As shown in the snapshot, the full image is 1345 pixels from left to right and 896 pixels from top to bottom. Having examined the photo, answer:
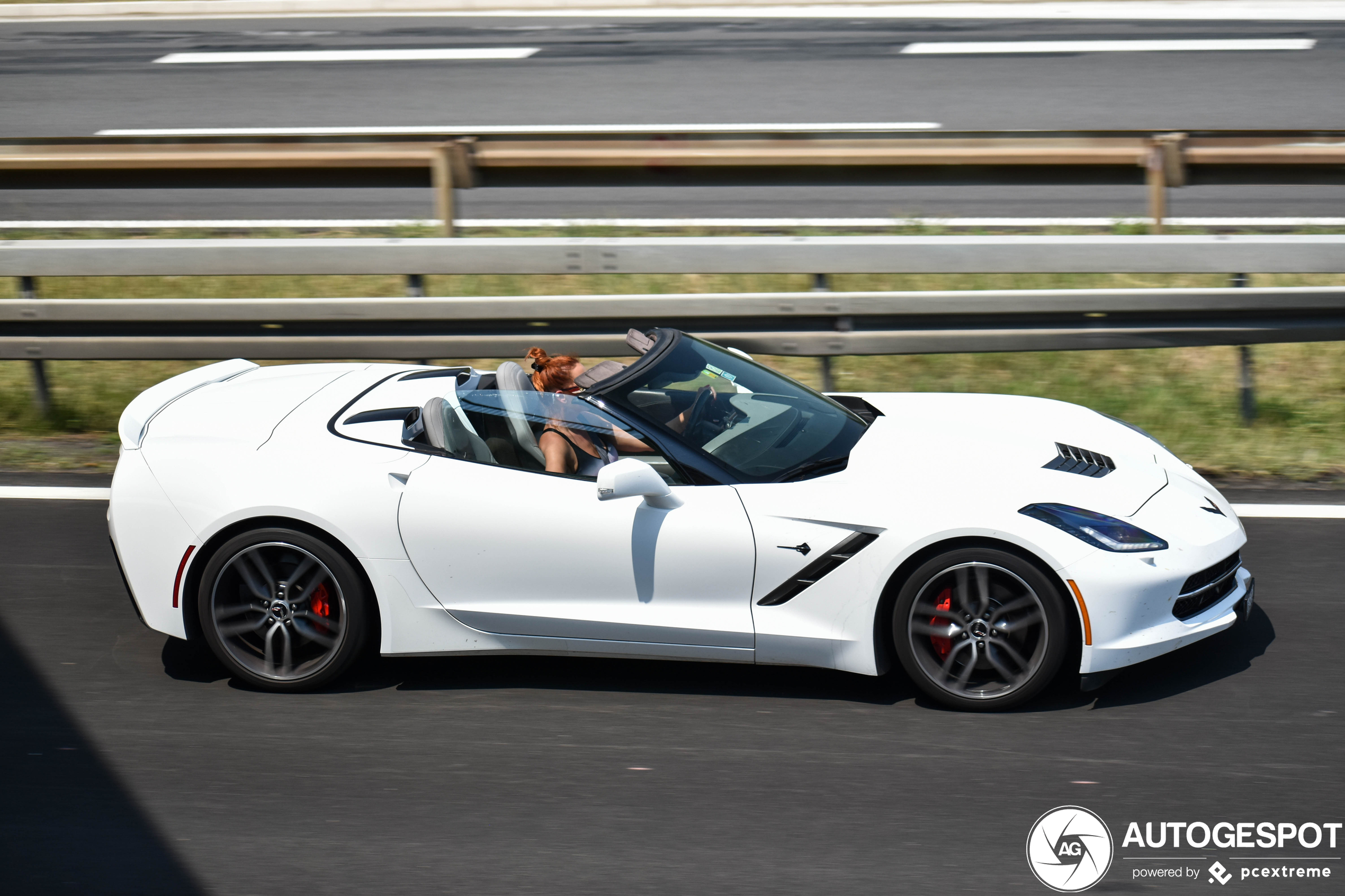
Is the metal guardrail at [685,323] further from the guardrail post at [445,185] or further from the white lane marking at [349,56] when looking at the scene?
the white lane marking at [349,56]

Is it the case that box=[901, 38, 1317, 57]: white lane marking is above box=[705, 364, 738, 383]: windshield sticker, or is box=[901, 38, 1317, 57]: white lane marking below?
above

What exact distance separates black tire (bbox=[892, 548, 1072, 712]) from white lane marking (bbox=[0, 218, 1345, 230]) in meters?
5.66

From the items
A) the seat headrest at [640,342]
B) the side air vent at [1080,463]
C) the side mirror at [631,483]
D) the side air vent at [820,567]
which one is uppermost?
the seat headrest at [640,342]

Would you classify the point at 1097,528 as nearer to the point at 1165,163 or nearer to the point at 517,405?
the point at 517,405

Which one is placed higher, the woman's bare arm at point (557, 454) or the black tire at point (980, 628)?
the woman's bare arm at point (557, 454)

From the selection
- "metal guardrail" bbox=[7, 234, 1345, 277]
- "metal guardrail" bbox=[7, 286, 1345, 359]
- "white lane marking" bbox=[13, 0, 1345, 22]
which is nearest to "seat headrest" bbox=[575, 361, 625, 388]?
"metal guardrail" bbox=[7, 286, 1345, 359]

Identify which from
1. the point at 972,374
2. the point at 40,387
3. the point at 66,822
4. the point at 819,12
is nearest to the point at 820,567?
the point at 66,822

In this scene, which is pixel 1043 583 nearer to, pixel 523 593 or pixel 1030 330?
pixel 523 593

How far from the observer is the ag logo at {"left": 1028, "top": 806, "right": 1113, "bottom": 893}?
3.71 meters

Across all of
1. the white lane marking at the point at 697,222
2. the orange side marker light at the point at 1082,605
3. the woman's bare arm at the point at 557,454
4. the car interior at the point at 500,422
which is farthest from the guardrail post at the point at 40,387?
the orange side marker light at the point at 1082,605

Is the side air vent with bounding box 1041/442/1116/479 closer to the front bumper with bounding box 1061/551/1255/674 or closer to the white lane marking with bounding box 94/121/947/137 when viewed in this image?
the front bumper with bounding box 1061/551/1255/674

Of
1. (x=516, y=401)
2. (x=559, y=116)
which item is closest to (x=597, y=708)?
(x=516, y=401)

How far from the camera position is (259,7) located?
18812 millimetres

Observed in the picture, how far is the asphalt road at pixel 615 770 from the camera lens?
3789 millimetres
